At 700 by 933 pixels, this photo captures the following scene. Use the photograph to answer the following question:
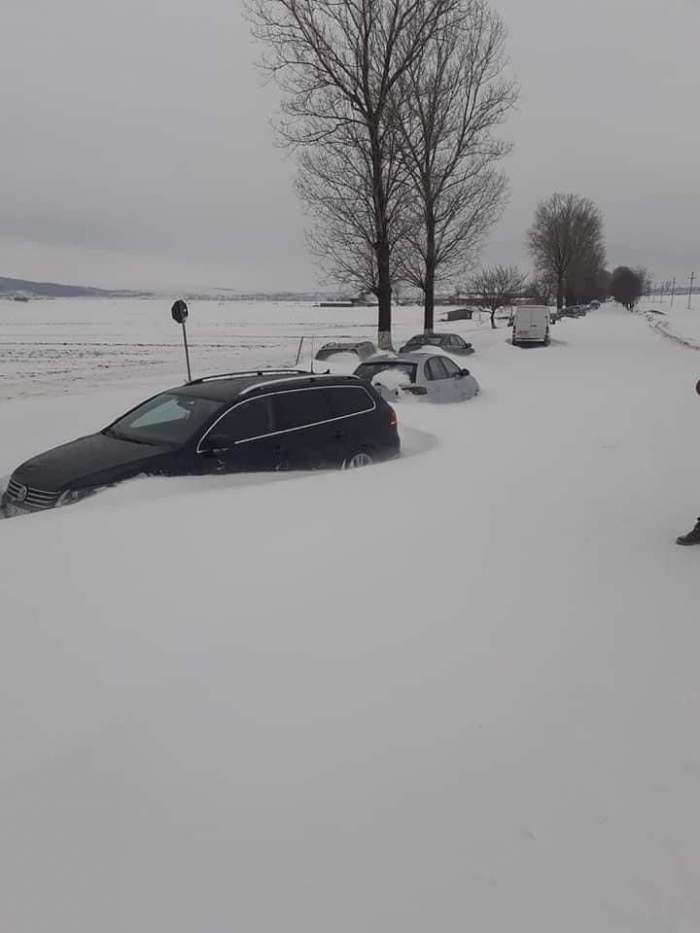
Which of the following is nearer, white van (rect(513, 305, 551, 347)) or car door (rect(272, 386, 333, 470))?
car door (rect(272, 386, 333, 470))

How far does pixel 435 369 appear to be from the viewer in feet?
40.1

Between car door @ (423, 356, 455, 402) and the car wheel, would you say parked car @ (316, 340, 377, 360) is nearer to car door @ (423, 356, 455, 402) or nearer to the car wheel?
car door @ (423, 356, 455, 402)

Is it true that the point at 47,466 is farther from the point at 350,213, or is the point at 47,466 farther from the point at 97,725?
the point at 350,213

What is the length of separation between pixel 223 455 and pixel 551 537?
3175mm

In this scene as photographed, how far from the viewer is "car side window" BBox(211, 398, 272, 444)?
6.27 meters

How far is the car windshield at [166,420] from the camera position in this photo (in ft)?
20.4

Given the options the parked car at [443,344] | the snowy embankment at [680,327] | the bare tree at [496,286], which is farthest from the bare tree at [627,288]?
the parked car at [443,344]

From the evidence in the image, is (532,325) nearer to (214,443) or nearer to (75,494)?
(214,443)

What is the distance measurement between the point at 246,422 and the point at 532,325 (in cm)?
2819

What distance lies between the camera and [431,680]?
2.96m

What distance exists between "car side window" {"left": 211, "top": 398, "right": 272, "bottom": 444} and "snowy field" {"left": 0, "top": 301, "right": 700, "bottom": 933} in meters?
0.84

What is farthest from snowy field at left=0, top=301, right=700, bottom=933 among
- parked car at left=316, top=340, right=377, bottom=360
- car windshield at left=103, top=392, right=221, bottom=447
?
parked car at left=316, top=340, right=377, bottom=360

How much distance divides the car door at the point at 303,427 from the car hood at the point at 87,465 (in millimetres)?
1332

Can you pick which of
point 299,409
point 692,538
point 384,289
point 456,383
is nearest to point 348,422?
point 299,409
